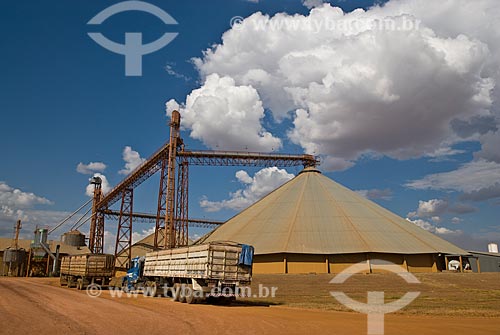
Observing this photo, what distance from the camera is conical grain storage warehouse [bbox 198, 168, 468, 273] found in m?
40.6

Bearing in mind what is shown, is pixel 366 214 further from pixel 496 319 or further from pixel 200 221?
pixel 200 221

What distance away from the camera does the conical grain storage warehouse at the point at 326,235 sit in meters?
40.6

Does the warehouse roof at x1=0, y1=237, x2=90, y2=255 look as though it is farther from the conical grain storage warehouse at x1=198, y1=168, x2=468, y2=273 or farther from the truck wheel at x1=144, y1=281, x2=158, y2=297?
the truck wheel at x1=144, y1=281, x2=158, y2=297

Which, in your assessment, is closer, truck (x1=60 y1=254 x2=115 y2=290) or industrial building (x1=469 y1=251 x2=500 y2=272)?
truck (x1=60 y1=254 x2=115 y2=290)

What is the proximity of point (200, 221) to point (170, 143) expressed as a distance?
6001 cm

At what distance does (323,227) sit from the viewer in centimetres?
4419

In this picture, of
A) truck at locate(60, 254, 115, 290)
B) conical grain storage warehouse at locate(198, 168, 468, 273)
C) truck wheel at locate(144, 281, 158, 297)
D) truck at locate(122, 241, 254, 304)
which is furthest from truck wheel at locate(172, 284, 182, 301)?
conical grain storage warehouse at locate(198, 168, 468, 273)

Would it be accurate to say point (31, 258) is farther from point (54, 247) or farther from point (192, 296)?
point (192, 296)

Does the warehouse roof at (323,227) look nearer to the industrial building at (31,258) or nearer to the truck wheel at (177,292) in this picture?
the truck wheel at (177,292)

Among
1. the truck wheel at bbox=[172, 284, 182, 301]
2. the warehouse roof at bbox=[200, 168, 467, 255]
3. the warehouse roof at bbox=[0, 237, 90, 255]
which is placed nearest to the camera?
the truck wheel at bbox=[172, 284, 182, 301]

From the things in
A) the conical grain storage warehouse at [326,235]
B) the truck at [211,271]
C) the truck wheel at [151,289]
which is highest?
the conical grain storage warehouse at [326,235]

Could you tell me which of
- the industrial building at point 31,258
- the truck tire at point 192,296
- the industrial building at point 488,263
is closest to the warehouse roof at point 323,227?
the industrial building at point 488,263

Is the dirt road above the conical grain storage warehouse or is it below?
below

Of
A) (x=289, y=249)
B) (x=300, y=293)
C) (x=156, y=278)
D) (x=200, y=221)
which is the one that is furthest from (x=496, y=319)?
(x=200, y=221)
